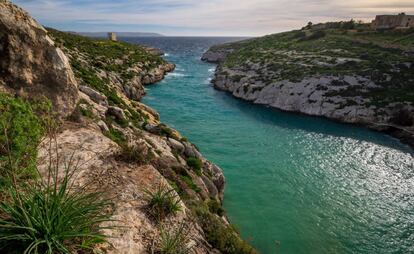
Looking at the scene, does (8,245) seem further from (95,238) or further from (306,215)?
(306,215)

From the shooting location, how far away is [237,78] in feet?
221

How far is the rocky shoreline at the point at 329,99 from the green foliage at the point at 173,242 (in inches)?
1520

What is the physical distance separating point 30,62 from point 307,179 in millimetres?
24682

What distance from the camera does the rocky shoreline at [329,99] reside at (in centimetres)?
4272

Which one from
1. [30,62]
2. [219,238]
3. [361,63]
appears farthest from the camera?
[361,63]

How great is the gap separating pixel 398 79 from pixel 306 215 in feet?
145

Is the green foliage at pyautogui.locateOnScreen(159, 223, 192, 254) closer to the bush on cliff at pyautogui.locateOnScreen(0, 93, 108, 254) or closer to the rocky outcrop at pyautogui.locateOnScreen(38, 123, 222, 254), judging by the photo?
the rocky outcrop at pyautogui.locateOnScreen(38, 123, 222, 254)

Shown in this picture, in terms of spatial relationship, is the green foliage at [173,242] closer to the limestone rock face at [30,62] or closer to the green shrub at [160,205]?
the green shrub at [160,205]

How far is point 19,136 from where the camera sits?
8820mm

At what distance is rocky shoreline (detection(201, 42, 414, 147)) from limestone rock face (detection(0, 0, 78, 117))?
134 feet

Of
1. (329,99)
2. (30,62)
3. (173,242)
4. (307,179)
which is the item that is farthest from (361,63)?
(173,242)

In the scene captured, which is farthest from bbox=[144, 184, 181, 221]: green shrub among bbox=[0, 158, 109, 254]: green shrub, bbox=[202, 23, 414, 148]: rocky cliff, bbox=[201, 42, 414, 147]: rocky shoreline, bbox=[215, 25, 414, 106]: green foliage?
bbox=[215, 25, 414, 106]: green foliage

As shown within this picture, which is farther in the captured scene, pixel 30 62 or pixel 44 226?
pixel 30 62

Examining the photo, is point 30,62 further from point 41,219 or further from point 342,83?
point 342,83
